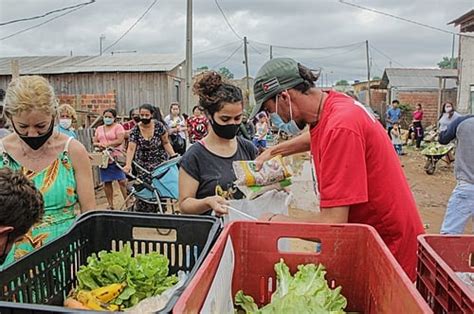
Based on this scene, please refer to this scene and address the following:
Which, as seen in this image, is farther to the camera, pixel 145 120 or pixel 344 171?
pixel 145 120

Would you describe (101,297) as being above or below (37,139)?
below

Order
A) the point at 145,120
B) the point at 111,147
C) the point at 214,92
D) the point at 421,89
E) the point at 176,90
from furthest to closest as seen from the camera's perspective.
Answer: the point at 421,89
the point at 176,90
the point at 111,147
the point at 145,120
the point at 214,92

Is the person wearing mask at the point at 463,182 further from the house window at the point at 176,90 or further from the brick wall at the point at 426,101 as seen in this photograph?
the brick wall at the point at 426,101

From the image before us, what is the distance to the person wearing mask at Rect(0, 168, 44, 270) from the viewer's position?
1.60m

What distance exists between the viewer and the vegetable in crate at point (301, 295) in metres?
1.37

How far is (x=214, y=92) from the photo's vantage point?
2.79 m

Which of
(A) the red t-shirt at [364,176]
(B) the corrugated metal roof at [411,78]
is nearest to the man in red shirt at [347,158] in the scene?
(A) the red t-shirt at [364,176]

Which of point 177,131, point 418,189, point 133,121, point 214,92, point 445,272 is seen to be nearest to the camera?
point 445,272

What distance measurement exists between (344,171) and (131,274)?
2.85ft

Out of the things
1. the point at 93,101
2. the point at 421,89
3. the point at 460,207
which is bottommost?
the point at 460,207

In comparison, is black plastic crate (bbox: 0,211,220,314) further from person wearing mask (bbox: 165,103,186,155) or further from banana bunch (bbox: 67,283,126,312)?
person wearing mask (bbox: 165,103,186,155)

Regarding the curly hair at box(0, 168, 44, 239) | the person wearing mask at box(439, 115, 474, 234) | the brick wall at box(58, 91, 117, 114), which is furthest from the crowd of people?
the brick wall at box(58, 91, 117, 114)

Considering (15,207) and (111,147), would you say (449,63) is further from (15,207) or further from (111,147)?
(15,207)

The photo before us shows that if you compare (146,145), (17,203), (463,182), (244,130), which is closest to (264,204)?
(17,203)
